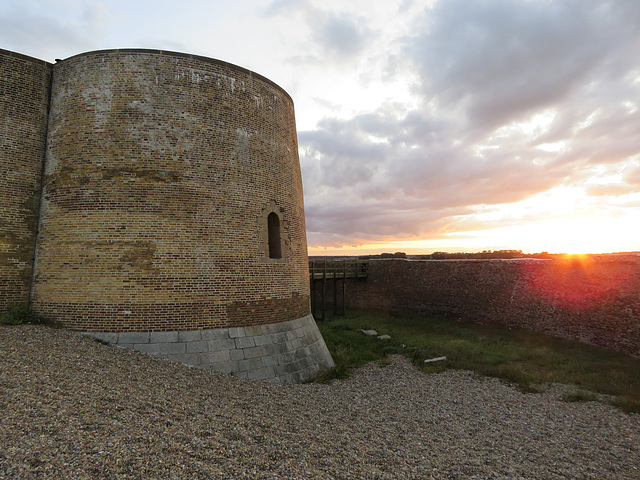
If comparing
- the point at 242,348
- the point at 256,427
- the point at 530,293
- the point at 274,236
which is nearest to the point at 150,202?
the point at 274,236

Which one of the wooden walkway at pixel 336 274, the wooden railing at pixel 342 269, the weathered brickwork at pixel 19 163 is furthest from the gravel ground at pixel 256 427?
the wooden railing at pixel 342 269

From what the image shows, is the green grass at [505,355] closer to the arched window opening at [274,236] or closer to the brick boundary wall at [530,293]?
the brick boundary wall at [530,293]

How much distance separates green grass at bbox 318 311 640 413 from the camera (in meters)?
9.84

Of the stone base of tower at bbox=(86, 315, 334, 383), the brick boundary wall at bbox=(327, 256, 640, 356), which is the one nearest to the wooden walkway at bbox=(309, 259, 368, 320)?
the brick boundary wall at bbox=(327, 256, 640, 356)

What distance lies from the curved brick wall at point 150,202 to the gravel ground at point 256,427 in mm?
1204

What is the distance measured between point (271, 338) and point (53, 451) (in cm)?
558

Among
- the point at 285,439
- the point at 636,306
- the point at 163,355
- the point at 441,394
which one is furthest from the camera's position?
the point at 636,306

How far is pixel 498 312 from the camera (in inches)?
699

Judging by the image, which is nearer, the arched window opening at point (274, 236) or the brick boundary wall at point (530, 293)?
the arched window opening at point (274, 236)

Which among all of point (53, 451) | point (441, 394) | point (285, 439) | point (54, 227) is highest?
point (54, 227)

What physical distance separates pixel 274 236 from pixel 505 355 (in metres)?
9.55

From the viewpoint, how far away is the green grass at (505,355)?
9.84 metres

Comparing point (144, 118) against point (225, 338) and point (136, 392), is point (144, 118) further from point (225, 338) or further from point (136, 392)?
point (136, 392)

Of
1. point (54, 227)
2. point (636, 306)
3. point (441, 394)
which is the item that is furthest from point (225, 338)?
point (636, 306)
